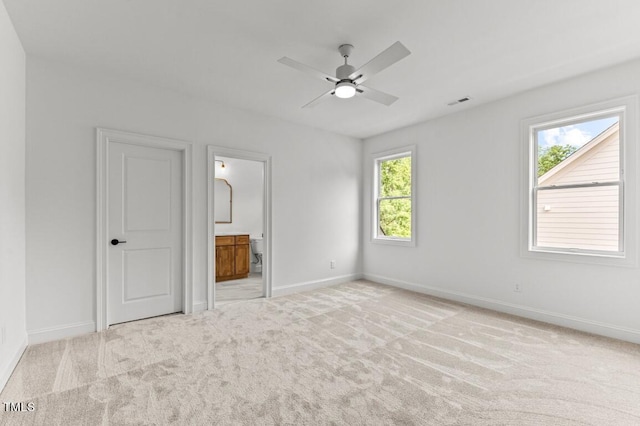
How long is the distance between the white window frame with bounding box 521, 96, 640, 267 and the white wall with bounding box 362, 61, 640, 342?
7 cm

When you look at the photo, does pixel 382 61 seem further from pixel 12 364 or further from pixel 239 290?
pixel 239 290

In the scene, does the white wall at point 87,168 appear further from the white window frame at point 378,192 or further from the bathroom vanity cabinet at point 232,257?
the bathroom vanity cabinet at point 232,257

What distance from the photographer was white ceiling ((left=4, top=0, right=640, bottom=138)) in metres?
2.23

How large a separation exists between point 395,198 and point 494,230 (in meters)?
1.72

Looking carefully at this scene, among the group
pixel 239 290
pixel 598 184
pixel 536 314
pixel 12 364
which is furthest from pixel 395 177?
pixel 12 364

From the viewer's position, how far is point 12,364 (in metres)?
2.33

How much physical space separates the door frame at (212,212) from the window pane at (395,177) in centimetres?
220

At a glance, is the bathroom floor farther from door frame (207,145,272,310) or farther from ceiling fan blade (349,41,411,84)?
ceiling fan blade (349,41,411,84)

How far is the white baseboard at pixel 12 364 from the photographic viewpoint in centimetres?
211

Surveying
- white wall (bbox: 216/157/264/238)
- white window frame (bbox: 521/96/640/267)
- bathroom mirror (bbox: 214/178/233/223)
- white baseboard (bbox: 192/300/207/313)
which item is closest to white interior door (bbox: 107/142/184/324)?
white baseboard (bbox: 192/300/207/313)

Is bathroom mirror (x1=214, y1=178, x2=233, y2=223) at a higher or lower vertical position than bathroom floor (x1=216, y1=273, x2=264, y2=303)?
higher

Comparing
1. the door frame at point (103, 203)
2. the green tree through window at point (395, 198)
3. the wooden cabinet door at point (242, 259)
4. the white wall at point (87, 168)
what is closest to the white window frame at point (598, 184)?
the green tree through window at point (395, 198)

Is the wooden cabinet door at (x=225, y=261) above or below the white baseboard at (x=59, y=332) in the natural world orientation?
above

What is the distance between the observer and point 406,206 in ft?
16.9
